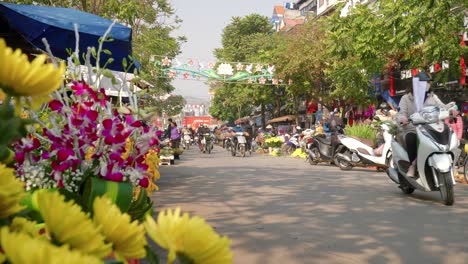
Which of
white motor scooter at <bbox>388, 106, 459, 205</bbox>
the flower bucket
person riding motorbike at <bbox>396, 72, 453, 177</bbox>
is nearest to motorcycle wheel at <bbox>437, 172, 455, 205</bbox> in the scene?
white motor scooter at <bbox>388, 106, 459, 205</bbox>

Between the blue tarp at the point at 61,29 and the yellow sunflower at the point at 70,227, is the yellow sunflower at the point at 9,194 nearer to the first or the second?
the yellow sunflower at the point at 70,227

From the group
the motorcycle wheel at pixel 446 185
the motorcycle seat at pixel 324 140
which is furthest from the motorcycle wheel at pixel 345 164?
the motorcycle wheel at pixel 446 185

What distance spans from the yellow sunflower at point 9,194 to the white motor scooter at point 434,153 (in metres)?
6.17

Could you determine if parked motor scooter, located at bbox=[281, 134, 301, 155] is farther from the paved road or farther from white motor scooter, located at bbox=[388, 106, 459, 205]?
white motor scooter, located at bbox=[388, 106, 459, 205]

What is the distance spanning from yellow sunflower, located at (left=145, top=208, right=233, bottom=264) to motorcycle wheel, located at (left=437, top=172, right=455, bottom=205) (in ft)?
20.3

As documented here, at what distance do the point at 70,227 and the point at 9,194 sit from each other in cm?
11

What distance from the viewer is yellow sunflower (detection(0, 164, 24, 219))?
578 millimetres

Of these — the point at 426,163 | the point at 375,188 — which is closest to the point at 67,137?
the point at 426,163

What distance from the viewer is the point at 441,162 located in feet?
20.5

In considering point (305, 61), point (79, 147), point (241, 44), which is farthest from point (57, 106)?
point (241, 44)

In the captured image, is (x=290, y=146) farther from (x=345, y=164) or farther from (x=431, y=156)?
(x=431, y=156)

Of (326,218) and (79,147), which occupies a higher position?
(79,147)

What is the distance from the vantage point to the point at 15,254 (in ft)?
1.41

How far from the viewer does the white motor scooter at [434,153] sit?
20.6 ft
